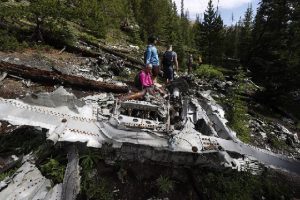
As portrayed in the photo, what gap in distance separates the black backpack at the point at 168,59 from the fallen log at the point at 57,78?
1.80m

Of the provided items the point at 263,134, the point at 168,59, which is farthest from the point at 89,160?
the point at 263,134

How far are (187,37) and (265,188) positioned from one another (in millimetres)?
33968

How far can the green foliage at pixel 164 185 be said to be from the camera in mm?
5449

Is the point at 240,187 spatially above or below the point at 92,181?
below

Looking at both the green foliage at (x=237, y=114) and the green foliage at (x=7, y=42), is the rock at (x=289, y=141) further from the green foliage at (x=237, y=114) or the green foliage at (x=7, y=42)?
the green foliage at (x=7, y=42)

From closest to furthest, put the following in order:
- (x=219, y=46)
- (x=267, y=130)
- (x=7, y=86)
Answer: (x=7, y=86) < (x=267, y=130) < (x=219, y=46)

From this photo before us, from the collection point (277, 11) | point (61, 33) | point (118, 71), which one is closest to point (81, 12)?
point (61, 33)

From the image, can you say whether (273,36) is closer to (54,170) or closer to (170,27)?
(170,27)

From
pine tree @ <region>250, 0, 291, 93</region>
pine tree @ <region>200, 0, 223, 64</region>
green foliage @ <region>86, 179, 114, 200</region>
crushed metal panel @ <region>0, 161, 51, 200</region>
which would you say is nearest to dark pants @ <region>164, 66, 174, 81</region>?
green foliage @ <region>86, 179, 114, 200</region>

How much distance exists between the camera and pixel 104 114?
5.82 metres

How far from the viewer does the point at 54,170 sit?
4.99 metres

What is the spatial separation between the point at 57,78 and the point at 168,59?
3967mm

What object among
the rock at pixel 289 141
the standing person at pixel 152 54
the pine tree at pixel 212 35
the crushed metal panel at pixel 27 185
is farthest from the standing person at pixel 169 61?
the pine tree at pixel 212 35

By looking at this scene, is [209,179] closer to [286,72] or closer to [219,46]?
[286,72]
